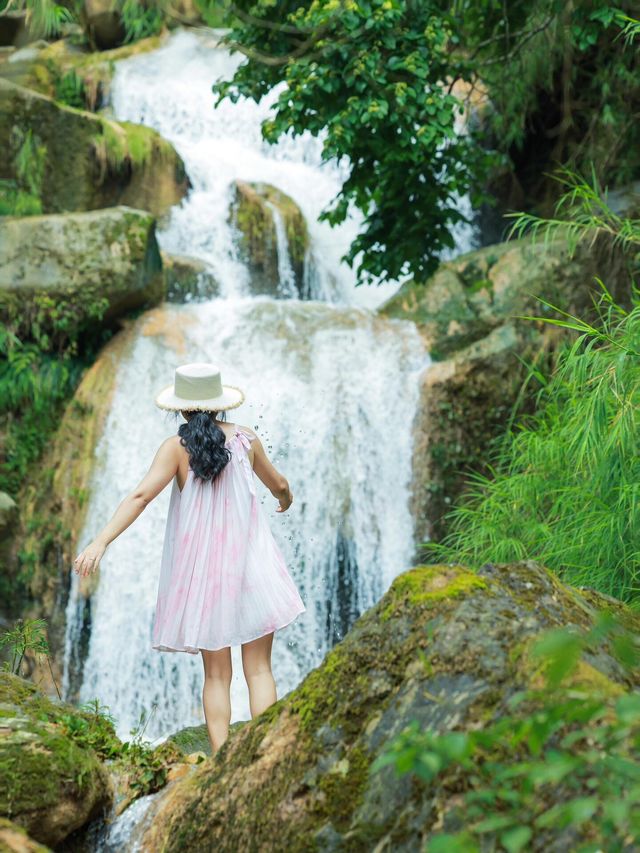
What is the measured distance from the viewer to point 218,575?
11.9 feet

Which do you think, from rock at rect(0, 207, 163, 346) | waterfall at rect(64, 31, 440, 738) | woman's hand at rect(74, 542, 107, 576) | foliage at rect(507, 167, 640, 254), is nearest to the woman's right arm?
woman's hand at rect(74, 542, 107, 576)

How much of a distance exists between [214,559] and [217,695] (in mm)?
512

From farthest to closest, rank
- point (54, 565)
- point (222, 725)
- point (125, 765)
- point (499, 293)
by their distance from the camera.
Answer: point (499, 293) → point (54, 565) → point (222, 725) → point (125, 765)

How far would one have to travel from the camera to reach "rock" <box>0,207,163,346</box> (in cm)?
877

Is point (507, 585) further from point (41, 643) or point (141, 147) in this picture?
point (141, 147)

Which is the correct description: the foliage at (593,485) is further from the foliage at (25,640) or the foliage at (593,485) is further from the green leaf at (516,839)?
the green leaf at (516,839)

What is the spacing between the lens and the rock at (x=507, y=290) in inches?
347

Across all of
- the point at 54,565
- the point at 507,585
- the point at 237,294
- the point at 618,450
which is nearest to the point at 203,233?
the point at 237,294

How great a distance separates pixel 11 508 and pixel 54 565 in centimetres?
64

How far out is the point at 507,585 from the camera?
255 centimetres

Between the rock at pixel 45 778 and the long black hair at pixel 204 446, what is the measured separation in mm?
983

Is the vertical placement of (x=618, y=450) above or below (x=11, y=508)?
above

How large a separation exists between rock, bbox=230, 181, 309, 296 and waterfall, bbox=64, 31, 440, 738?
53cm

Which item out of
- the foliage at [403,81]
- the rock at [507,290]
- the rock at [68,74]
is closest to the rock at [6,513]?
the foliage at [403,81]
